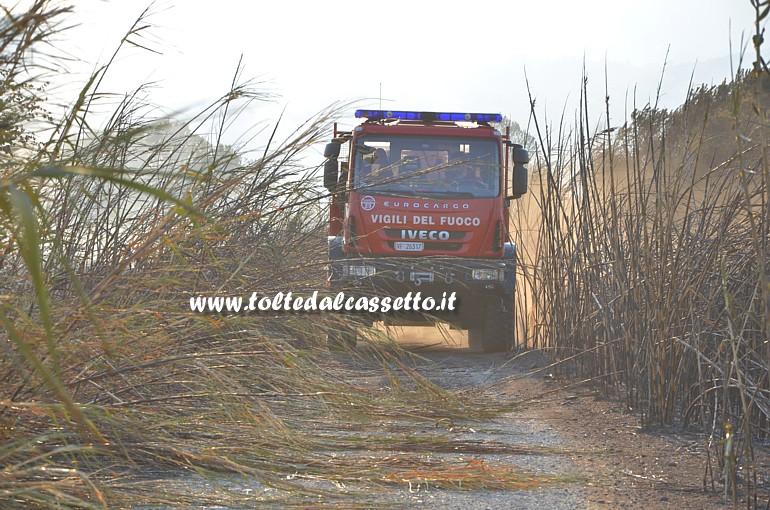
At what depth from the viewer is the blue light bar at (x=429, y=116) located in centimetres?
881

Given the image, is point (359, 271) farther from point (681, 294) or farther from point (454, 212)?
point (454, 212)

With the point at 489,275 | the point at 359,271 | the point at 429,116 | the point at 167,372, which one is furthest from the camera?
the point at 429,116

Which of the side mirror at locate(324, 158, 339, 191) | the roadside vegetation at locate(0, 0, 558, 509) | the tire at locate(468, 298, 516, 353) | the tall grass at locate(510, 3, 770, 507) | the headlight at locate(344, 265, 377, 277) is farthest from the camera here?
the tire at locate(468, 298, 516, 353)

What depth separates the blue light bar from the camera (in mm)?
8812

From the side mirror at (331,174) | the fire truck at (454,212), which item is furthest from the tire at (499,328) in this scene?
the side mirror at (331,174)

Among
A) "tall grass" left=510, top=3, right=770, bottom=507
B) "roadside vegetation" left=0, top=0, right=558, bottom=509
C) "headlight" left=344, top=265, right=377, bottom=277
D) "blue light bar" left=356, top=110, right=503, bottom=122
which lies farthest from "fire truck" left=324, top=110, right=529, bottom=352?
"roadside vegetation" left=0, top=0, right=558, bottom=509

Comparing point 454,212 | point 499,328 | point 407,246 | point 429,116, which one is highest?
point 429,116

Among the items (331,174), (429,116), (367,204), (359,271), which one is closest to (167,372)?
(359,271)

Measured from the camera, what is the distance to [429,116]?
8836 millimetres

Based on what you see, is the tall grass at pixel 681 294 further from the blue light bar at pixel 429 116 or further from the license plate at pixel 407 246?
the blue light bar at pixel 429 116

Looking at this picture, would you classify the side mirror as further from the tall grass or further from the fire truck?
the tall grass

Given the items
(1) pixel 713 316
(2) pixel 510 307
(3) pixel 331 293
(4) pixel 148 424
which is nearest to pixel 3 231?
(4) pixel 148 424

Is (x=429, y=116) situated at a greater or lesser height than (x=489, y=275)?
greater

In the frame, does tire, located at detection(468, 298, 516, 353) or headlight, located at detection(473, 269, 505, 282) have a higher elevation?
headlight, located at detection(473, 269, 505, 282)
